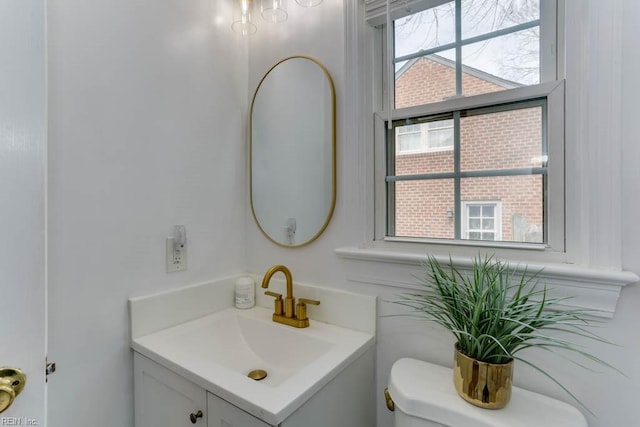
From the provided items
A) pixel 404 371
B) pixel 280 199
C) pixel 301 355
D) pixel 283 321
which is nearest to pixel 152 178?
pixel 280 199

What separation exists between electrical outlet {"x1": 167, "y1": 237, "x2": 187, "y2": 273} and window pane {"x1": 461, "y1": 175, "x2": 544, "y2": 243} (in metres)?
1.05

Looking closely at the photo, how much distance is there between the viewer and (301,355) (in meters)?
1.05

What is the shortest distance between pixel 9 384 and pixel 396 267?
0.91 m

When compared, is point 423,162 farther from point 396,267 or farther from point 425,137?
point 396,267

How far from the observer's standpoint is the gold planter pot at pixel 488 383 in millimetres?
699

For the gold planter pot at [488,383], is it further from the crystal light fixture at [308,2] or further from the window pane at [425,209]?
the crystal light fixture at [308,2]

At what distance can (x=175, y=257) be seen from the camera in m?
1.13

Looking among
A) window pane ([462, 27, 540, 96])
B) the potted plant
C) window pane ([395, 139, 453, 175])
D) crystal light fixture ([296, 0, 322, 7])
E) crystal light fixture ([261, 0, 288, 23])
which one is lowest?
the potted plant

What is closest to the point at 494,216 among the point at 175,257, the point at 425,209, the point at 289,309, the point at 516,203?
the point at 516,203

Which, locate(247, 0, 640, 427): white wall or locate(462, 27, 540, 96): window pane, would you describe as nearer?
locate(247, 0, 640, 427): white wall

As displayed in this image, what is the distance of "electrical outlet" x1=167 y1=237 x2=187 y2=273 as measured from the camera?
3.66 feet

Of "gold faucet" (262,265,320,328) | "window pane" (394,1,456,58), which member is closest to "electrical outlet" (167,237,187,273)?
"gold faucet" (262,265,320,328)

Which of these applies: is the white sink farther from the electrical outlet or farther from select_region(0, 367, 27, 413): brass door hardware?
select_region(0, 367, 27, 413): brass door hardware

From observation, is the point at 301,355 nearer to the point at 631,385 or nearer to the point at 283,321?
the point at 283,321
